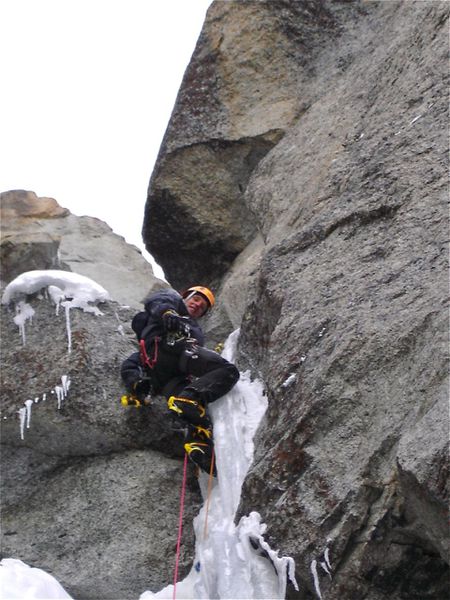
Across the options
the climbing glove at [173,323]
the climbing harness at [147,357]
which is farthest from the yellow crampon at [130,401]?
the climbing glove at [173,323]

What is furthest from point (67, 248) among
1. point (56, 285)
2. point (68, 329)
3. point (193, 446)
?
point (193, 446)

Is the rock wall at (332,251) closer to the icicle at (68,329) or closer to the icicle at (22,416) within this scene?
the icicle at (68,329)

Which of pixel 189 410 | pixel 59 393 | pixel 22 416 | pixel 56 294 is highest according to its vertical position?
pixel 56 294

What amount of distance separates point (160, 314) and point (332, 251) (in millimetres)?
1304

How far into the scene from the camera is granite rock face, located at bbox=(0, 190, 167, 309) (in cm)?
1128

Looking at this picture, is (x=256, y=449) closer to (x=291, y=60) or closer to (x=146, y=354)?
(x=146, y=354)

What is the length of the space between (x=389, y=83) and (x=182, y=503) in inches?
129

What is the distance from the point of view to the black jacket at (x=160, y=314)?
316 inches

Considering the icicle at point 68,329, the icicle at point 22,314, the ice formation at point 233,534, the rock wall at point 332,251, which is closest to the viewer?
the rock wall at point 332,251

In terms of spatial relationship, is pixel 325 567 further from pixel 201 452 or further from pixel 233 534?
pixel 201 452

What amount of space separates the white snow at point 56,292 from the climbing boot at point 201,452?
176cm

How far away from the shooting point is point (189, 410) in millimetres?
7395

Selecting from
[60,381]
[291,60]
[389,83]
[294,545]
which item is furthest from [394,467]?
[291,60]

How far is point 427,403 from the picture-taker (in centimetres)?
568
